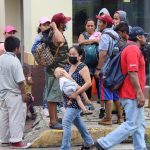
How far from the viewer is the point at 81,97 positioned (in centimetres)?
749

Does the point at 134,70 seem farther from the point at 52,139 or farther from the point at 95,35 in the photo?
the point at 95,35

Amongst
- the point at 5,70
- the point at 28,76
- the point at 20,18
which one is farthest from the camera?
the point at 20,18

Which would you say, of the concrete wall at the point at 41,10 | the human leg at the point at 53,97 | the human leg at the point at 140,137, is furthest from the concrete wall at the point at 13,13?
the human leg at the point at 140,137

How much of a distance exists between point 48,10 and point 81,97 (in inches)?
148

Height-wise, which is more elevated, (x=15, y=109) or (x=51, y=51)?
(x=51, y=51)

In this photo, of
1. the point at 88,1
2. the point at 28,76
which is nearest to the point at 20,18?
the point at 88,1

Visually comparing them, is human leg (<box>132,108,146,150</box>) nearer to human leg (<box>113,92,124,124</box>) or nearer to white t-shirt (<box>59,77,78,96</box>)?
white t-shirt (<box>59,77,78,96</box>)

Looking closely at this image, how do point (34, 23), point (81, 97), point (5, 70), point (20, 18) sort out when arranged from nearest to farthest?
point (81, 97) → point (5, 70) → point (34, 23) → point (20, 18)

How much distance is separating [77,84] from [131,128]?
0.99m

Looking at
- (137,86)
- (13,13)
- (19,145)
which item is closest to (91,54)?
(19,145)

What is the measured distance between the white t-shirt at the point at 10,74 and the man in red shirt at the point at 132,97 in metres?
1.62

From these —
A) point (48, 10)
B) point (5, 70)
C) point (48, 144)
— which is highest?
point (48, 10)

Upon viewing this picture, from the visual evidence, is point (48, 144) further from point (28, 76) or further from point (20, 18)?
point (20, 18)

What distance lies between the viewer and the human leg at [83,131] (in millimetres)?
7630
